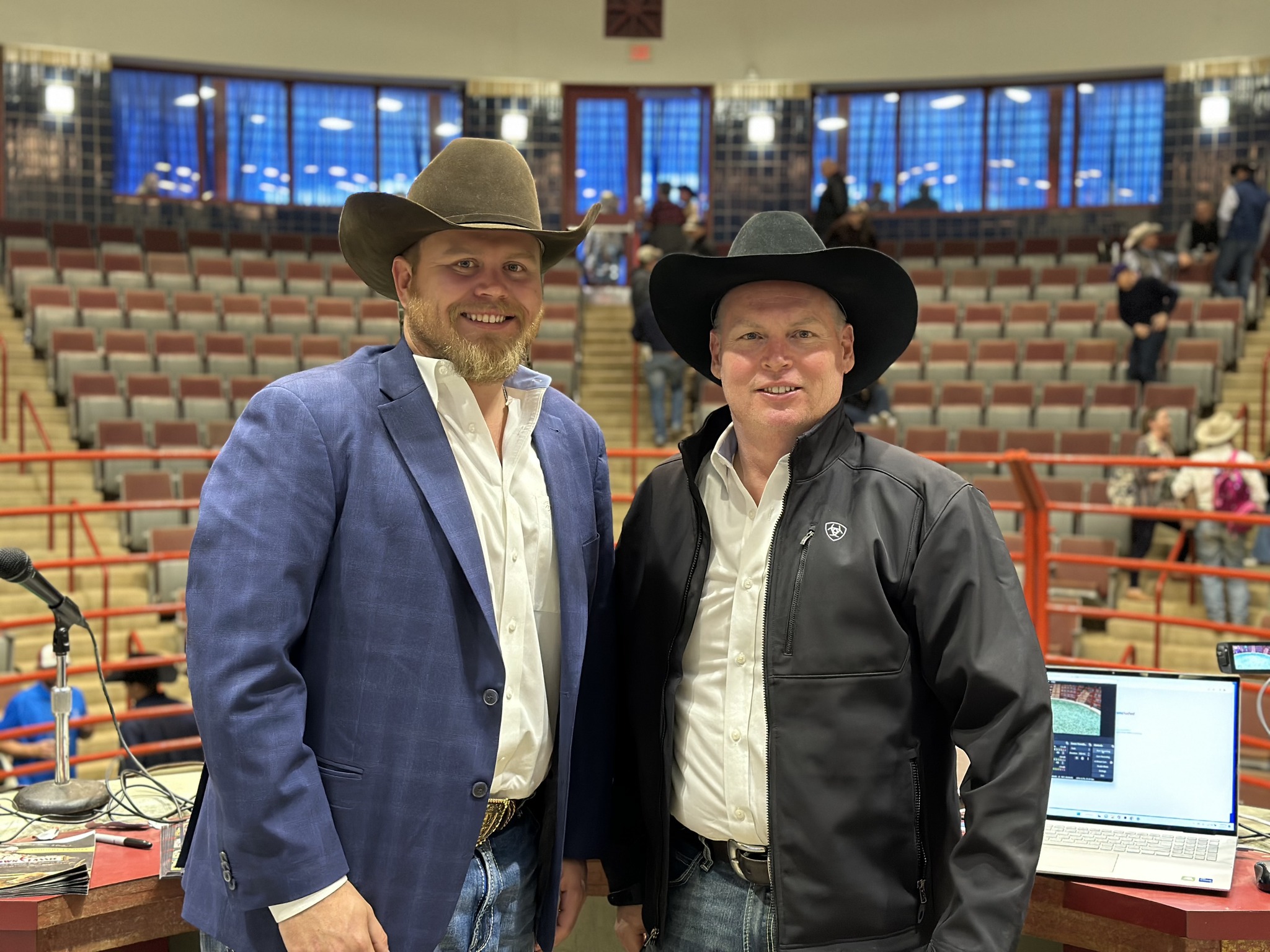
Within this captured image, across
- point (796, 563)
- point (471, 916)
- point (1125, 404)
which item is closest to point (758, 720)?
point (796, 563)

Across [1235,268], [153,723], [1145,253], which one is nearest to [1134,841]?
[153,723]

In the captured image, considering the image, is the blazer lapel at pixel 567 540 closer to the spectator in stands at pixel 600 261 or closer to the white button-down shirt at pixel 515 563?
the white button-down shirt at pixel 515 563

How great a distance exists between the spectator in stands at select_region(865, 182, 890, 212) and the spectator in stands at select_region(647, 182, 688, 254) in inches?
186

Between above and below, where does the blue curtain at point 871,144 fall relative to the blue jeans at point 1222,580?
above

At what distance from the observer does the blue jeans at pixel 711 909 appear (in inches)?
71.2

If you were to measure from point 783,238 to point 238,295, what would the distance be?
11.4 m

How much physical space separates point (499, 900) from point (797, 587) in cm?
68

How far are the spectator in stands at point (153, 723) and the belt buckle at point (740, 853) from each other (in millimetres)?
Answer: 2926

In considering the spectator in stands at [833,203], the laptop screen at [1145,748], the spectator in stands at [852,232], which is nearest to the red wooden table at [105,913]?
the laptop screen at [1145,748]

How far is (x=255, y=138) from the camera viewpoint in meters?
16.0

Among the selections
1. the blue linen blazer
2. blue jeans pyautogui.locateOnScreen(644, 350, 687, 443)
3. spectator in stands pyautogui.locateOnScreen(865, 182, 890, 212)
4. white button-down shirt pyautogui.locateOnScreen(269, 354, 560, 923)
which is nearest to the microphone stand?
the blue linen blazer

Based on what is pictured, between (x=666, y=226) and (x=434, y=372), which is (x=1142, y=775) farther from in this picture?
(x=666, y=226)

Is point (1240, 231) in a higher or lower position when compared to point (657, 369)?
higher

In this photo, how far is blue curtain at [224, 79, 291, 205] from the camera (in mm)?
15906
